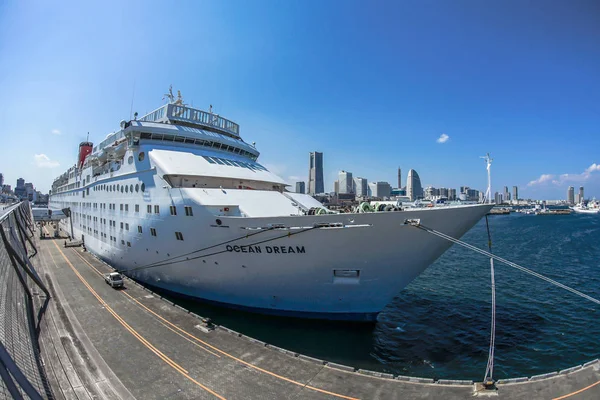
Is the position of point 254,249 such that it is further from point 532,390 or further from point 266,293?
point 532,390

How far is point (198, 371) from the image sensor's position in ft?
29.0

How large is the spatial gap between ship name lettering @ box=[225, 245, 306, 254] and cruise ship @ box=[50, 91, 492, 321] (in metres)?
0.05

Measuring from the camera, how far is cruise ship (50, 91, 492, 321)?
1145 cm

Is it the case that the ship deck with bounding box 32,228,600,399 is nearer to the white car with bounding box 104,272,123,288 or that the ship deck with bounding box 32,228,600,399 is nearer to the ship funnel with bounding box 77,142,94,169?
the white car with bounding box 104,272,123,288

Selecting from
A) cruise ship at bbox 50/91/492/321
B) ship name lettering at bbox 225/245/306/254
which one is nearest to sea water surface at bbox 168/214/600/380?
cruise ship at bbox 50/91/492/321

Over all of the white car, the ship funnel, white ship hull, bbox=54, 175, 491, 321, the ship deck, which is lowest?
the ship deck

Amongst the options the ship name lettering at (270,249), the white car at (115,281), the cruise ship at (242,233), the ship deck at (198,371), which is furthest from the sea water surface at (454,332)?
the ship name lettering at (270,249)

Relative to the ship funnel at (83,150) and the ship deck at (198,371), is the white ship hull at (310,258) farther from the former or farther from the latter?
the ship funnel at (83,150)

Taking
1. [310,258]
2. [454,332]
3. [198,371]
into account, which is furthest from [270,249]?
[454,332]

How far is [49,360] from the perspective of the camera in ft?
29.7

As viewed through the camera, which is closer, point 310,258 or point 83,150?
point 310,258

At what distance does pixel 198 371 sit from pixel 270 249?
5.00m

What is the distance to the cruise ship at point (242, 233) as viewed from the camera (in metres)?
11.5

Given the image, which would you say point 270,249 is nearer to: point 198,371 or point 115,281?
point 198,371
